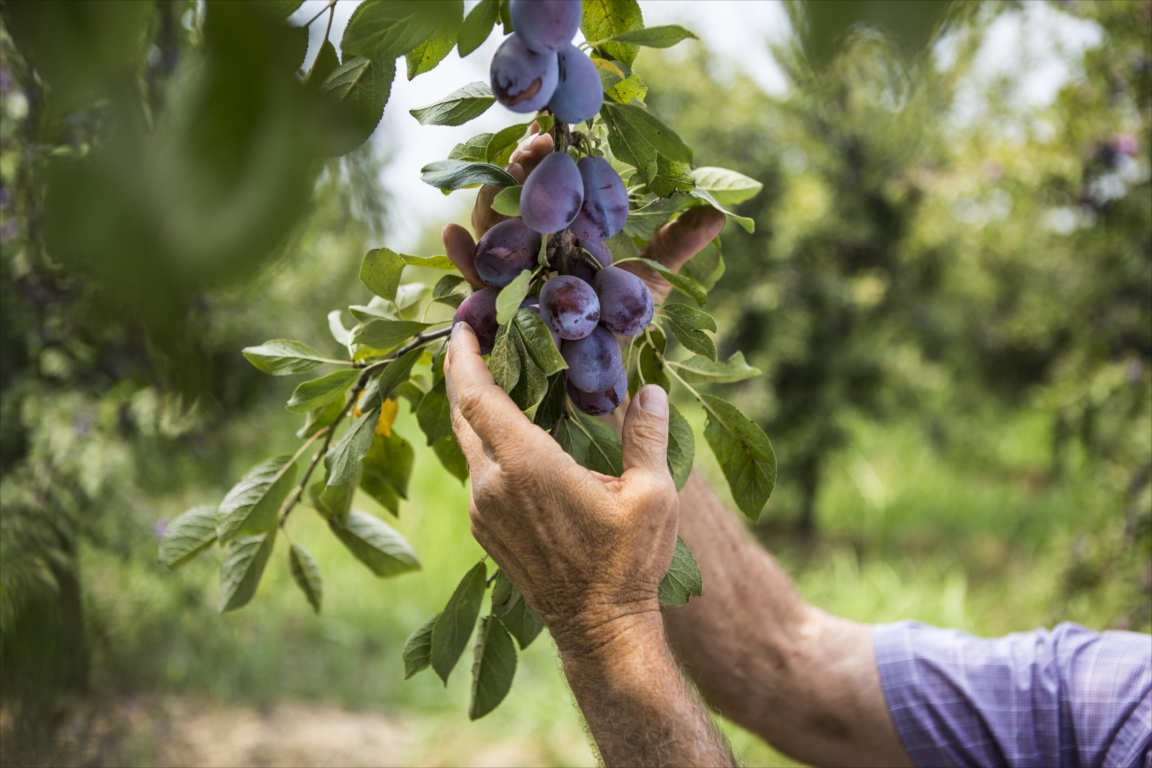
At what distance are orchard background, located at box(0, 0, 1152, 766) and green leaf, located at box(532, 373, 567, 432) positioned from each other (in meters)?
0.14

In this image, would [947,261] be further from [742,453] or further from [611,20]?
[611,20]

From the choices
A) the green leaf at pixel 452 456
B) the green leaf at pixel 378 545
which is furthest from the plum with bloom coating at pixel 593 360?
the green leaf at pixel 378 545

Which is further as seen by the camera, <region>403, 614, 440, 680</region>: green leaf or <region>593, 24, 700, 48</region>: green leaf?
<region>403, 614, 440, 680</region>: green leaf

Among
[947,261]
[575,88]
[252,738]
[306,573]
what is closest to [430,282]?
[306,573]

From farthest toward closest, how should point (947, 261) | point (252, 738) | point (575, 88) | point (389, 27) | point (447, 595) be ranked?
point (947, 261), point (447, 595), point (252, 738), point (575, 88), point (389, 27)

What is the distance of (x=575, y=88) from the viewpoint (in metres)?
0.46

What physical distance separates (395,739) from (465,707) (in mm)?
212

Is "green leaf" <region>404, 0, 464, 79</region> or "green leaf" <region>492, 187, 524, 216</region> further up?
"green leaf" <region>404, 0, 464, 79</region>

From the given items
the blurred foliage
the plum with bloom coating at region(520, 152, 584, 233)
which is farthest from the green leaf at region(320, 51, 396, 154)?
the blurred foliage

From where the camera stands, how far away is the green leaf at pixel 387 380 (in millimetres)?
597

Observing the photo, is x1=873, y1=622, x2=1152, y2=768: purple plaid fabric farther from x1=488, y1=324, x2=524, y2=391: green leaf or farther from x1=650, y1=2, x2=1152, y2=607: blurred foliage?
x1=650, y1=2, x2=1152, y2=607: blurred foliage

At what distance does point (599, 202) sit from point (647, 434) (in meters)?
0.17

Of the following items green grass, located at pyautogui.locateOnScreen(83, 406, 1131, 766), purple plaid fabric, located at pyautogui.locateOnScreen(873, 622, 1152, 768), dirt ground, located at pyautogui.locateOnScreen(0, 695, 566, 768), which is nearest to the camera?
purple plaid fabric, located at pyautogui.locateOnScreen(873, 622, 1152, 768)

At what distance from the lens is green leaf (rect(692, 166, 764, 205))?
27.4 inches
